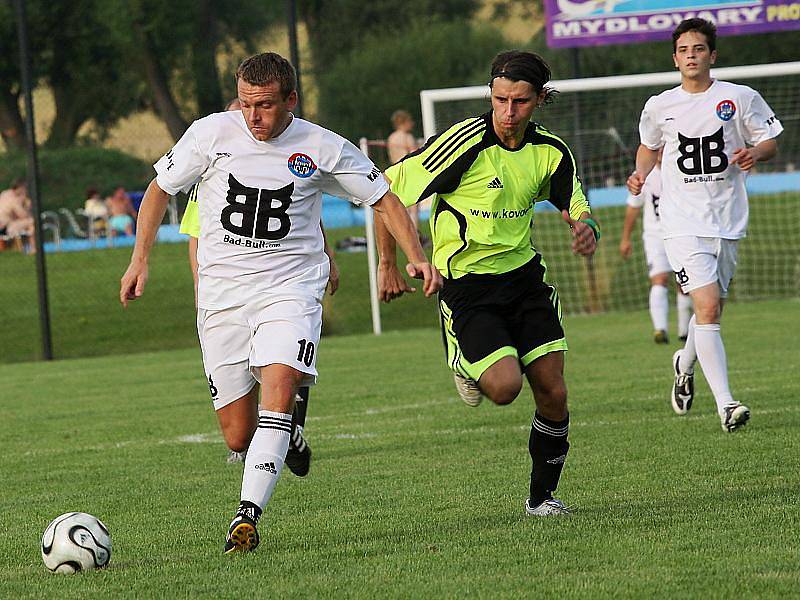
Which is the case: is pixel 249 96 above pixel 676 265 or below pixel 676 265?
above

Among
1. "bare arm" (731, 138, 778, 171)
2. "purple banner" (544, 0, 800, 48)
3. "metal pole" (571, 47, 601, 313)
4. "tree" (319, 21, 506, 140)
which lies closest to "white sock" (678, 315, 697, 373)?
"bare arm" (731, 138, 778, 171)

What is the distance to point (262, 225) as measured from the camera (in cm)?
544

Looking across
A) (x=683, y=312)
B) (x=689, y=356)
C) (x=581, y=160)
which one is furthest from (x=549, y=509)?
(x=581, y=160)

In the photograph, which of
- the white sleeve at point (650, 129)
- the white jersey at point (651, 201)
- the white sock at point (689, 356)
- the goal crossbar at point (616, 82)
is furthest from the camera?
the goal crossbar at point (616, 82)

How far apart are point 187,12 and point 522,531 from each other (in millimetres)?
29388

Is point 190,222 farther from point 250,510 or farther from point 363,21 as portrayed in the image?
point 363,21

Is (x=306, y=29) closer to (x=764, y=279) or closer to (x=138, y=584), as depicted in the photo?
(x=764, y=279)

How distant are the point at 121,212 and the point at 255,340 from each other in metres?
18.7

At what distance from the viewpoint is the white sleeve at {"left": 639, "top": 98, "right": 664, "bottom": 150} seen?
818 centimetres

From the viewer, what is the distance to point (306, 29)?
152ft

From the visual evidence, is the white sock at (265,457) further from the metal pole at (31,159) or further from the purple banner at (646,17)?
the purple banner at (646,17)

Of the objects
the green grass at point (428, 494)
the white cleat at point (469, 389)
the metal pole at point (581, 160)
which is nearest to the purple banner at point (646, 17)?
the metal pole at point (581, 160)

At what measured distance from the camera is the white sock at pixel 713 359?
7.83m

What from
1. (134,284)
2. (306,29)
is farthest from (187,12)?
(134,284)
